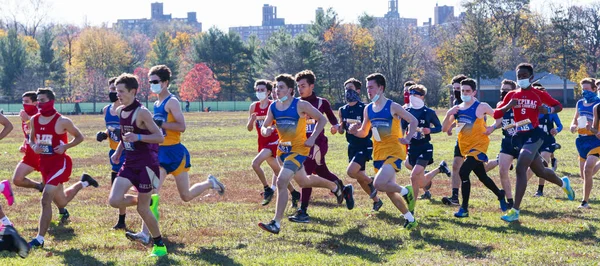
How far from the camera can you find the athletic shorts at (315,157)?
1120 cm

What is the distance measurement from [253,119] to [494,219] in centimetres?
418

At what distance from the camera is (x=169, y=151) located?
930 centimetres

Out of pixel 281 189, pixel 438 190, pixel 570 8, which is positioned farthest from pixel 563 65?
pixel 281 189

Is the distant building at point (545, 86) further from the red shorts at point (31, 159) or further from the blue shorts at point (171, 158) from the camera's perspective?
the blue shorts at point (171, 158)

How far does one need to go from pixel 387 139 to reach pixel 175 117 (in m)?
2.75

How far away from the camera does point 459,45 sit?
80375mm

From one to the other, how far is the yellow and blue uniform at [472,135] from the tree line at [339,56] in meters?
68.6

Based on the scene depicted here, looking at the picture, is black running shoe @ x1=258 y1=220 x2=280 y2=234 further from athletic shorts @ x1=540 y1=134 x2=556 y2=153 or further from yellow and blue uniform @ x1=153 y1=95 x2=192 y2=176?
athletic shorts @ x1=540 y1=134 x2=556 y2=153

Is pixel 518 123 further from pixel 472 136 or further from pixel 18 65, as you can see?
pixel 18 65

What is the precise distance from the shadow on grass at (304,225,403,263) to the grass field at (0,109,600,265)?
0.01 metres

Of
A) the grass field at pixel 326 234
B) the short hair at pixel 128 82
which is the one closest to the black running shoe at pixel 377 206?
the grass field at pixel 326 234

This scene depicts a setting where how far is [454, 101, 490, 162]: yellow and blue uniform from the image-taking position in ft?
36.0

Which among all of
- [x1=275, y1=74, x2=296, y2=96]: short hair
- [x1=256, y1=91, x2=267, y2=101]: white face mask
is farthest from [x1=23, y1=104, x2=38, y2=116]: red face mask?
[x1=275, y1=74, x2=296, y2=96]: short hair

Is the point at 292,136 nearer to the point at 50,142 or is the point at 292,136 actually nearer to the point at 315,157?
the point at 315,157
